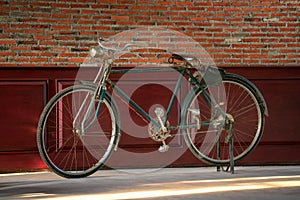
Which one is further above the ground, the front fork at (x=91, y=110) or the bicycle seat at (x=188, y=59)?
the bicycle seat at (x=188, y=59)

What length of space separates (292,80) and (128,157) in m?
1.64

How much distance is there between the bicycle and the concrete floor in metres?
0.18

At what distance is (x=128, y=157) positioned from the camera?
5.26 metres

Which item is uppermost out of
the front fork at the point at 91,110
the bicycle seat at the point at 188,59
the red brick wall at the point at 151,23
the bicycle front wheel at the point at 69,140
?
the red brick wall at the point at 151,23

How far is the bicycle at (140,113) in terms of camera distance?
442 cm

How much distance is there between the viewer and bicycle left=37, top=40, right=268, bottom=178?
4.42m

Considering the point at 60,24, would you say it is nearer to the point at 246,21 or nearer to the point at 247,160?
the point at 246,21

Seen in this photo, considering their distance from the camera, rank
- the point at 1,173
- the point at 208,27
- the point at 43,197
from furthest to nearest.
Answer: the point at 208,27 < the point at 1,173 < the point at 43,197

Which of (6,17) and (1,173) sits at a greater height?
(6,17)

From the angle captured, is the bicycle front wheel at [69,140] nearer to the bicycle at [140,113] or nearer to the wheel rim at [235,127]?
the bicycle at [140,113]

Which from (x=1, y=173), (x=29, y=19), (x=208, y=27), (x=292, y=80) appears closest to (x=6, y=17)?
(x=29, y=19)

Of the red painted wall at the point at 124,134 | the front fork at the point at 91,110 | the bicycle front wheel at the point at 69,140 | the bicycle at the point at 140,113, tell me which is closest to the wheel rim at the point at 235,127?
the bicycle at the point at 140,113

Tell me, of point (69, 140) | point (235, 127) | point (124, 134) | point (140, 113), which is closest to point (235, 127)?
point (235, 127)

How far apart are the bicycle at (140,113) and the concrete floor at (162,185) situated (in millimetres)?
185
